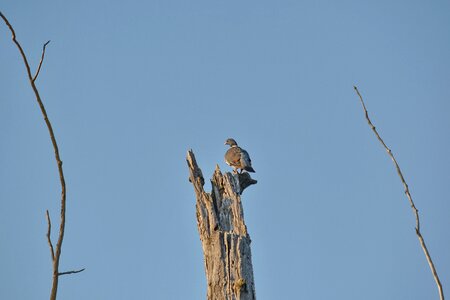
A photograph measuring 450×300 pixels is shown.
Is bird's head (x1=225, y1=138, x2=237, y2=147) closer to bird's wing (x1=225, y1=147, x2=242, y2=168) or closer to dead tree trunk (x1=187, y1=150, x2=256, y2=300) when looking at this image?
bird's wing (x1=225, y1=147, x2=242, y2=168)

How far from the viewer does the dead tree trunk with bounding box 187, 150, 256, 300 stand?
7.20 meters

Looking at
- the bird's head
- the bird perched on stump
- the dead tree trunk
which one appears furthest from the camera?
A: the bird's head

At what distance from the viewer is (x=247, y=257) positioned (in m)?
7.45

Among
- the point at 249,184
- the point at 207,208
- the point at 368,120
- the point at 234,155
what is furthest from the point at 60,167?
the point at 234,155

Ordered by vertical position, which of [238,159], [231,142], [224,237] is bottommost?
[224,237]

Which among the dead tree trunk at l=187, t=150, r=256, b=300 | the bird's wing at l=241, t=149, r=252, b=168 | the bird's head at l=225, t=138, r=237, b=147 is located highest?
the bird's head at l=225, t=138, r=237, b=147

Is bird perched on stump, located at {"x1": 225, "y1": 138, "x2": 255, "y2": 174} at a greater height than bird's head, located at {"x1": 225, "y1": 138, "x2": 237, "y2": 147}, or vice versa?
bird's head, located at {"x1": 225, "y1": 138, "x2": 237, "y2": 147}

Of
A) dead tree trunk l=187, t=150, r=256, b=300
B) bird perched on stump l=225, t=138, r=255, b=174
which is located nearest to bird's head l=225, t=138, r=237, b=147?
bird perched on stump l=225, t=138, r=255, b=174

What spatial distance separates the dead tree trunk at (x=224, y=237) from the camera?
720 centimetres

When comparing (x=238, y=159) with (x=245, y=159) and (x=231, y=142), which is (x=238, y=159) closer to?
(x=245, y=159)

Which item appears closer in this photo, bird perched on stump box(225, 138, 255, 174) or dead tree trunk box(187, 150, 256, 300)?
dead tree trunk box(187, 150, 256, 300)

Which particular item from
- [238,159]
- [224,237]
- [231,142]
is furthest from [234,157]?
[224,237]

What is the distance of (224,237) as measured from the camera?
760cm

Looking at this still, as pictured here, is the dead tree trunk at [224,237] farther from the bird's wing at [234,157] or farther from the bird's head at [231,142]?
the bird's head at [231,142]
